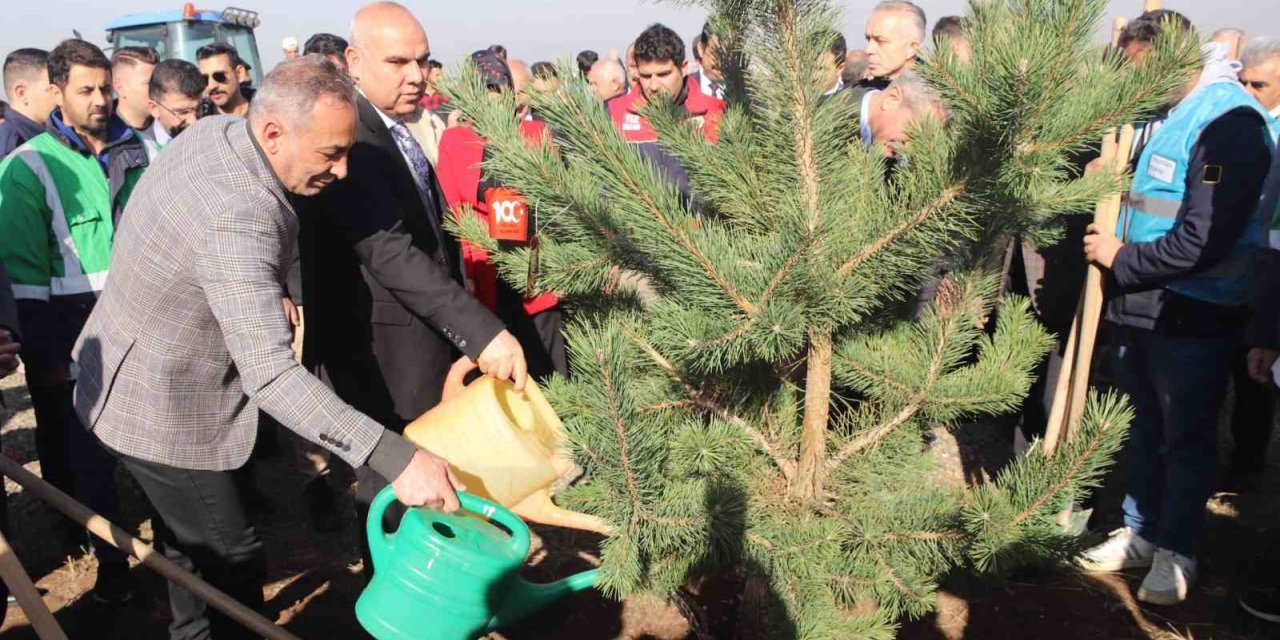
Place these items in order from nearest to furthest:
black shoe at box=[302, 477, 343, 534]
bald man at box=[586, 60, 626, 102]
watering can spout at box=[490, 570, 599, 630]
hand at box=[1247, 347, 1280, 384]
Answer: watering can spout at box=[490, 570, 599, 630] → hand at box=[1247, 347, 1280, 384] → black shoe at box=[302, 477, 343, 534] → bald man at box=[586, 60, 626, 102]

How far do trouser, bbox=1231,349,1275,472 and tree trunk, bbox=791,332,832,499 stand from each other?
291 cm

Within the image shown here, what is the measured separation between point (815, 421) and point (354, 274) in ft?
5.07

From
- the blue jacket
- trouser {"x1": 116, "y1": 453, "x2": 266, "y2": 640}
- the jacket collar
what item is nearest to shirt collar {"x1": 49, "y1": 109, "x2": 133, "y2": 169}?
the jacket collar

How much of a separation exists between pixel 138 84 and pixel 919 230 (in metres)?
3.91

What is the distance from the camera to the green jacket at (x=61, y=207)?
3115mm

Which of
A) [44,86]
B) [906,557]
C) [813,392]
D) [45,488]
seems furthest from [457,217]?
[44,86]

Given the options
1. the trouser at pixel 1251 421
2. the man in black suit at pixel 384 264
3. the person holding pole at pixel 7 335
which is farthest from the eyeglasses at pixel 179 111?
the trouser at pixel 1251 421

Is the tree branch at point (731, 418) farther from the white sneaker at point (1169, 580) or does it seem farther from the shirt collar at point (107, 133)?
the shirt collar at point (107, 133)

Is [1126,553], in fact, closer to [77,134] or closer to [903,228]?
[903,228]

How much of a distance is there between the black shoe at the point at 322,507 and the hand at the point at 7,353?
67.7 inches

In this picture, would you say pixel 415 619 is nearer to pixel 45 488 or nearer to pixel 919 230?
pixel 45 488

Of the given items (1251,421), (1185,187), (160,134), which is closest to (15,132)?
(160,134)

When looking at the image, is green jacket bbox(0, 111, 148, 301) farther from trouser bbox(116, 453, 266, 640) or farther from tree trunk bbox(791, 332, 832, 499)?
tree trunk bbox(791, 332, 832, 499)

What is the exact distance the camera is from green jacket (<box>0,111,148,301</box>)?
312 cm
